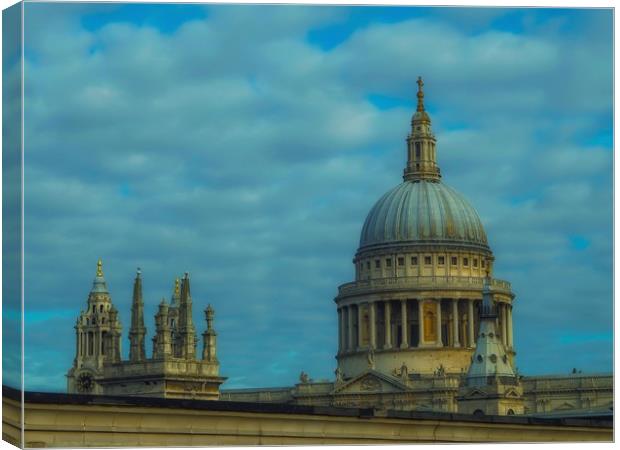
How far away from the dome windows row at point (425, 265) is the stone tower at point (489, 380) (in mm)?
17994

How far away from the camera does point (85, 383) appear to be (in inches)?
4523

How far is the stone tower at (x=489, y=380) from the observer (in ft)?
397

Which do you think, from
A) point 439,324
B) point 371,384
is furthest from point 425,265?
point 371,384

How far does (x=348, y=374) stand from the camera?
13675cm

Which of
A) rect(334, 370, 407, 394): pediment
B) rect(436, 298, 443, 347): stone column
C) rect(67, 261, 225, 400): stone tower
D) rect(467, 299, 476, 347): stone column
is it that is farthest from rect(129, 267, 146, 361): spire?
rect(467, 299, 476, 347): stone column

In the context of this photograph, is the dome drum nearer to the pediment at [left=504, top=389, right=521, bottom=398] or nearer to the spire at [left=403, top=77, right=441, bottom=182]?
the spire at [left=403, top=77, right=441, bottom=182]

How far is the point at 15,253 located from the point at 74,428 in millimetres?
4613

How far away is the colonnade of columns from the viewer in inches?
5527

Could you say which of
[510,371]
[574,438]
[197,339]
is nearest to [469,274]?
[510,371]

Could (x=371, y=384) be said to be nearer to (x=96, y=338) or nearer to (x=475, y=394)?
(x=475, y=394)

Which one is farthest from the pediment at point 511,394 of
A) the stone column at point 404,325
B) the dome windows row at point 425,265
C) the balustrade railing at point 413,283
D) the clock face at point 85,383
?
the clock face at point 85,383

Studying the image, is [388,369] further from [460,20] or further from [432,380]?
[460,20]

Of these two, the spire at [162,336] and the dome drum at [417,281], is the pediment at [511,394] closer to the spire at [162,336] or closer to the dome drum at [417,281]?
the dome drum at [417,281]

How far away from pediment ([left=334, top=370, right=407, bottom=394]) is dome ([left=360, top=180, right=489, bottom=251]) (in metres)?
14.5
